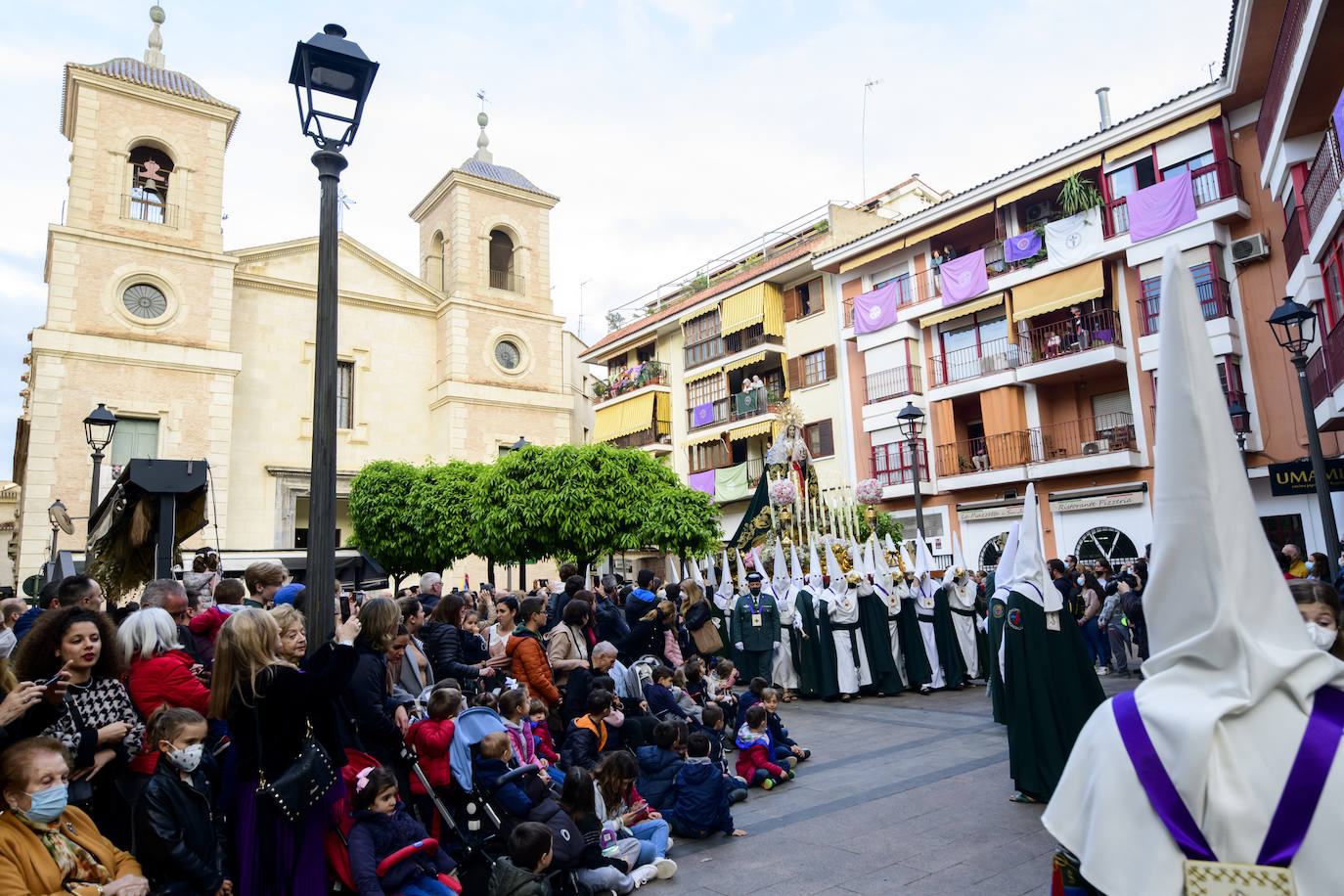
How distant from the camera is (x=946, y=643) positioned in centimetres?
1310

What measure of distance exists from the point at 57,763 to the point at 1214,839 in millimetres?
3789

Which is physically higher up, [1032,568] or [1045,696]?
[1032,568]

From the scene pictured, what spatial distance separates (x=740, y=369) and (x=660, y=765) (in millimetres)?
26561

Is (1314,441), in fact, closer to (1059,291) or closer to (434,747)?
(434,747)

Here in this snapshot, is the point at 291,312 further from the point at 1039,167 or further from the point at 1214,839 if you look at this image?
the point at 1214,839

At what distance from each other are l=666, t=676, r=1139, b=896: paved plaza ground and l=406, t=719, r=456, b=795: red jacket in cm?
144

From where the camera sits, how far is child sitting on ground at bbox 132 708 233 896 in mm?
3785

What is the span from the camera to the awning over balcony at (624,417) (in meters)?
35.6

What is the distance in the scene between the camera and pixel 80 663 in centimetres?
405

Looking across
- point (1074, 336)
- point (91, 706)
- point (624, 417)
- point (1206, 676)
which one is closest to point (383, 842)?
point (91, 706)

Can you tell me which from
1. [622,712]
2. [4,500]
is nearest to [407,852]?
[622,712]

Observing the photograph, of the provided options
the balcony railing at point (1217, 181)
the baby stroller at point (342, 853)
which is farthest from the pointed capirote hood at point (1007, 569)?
the balcony railing at point (1217, 181)

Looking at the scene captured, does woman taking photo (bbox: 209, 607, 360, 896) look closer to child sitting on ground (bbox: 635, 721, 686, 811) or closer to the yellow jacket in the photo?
the yellow jacket

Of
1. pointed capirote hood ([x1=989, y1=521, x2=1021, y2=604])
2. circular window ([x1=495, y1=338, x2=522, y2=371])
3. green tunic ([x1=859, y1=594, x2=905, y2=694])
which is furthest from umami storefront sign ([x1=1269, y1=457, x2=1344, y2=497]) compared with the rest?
circular window ([x1=495, y1=338, x2=522, y2=371])
